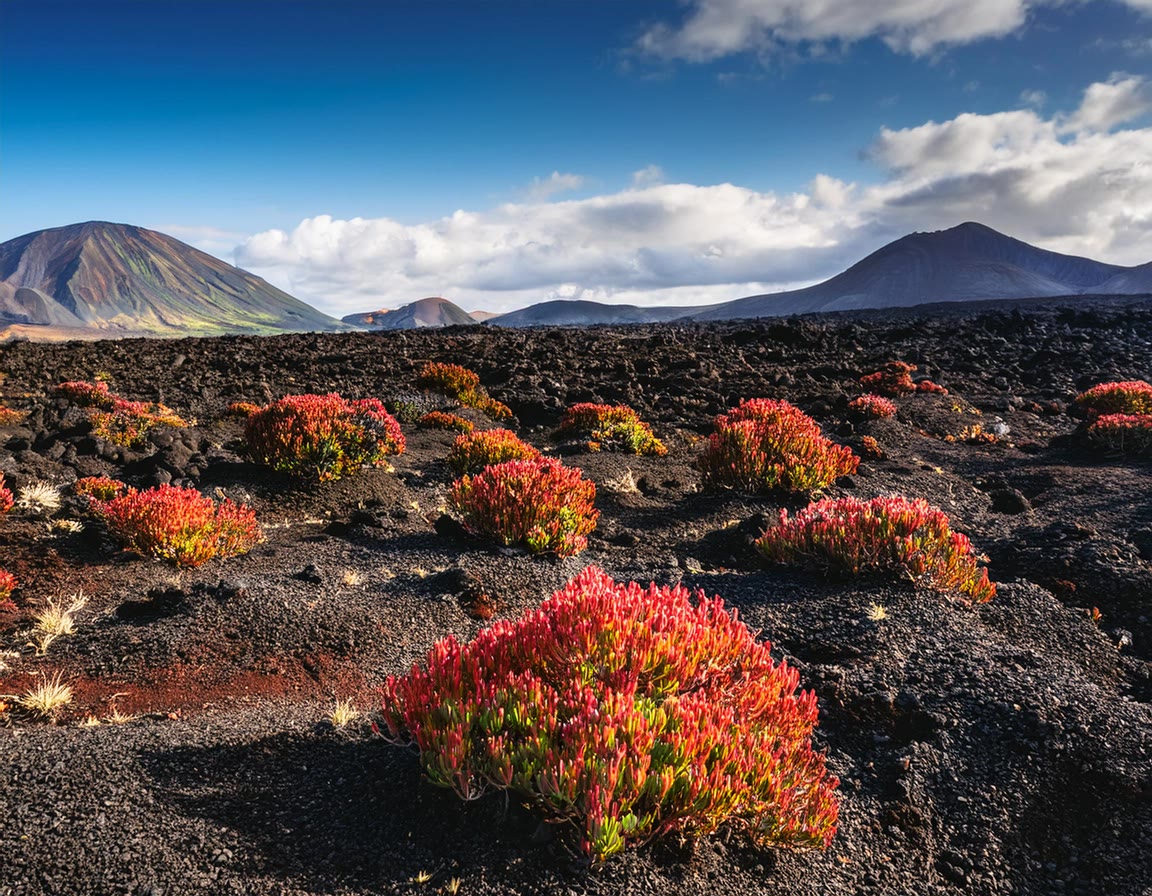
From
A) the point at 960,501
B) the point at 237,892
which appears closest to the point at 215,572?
the point at 237,892

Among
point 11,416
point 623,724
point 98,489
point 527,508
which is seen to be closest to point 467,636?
point 527,508

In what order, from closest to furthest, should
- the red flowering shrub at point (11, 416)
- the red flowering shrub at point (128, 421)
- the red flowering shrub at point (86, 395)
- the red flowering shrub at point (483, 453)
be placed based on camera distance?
the red flowering shrub at point (483, 453), the red flowering shrub at point (128, 421), the red flowering shrub at point (11, 416), the red flowering shrub at point (86, 395)

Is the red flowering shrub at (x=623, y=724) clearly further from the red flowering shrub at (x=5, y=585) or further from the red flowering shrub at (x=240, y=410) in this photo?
the red flowering shrub at (x=240, y=410)

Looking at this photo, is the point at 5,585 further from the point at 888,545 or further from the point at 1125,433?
the point at 1125,433

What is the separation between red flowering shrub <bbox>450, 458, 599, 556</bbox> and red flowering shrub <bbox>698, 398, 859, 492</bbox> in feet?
9.77

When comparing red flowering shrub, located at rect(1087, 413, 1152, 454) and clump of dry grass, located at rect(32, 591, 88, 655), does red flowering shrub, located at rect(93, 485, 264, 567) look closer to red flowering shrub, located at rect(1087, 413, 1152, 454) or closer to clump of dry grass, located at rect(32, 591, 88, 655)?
clump of dry grass, located at rect(32, 591, 88, 655)

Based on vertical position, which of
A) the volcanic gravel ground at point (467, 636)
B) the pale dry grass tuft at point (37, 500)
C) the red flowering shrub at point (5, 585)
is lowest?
the volcanic gravel ground at point (467, 636)

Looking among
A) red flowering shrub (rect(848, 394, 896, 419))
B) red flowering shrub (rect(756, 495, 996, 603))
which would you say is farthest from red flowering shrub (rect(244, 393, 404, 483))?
red flowering shrub (rect(848, 394, 896, 419))

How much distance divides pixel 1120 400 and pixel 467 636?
15.9 metres

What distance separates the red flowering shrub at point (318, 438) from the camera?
9.21 metres

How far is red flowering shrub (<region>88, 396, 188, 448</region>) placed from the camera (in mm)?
11414

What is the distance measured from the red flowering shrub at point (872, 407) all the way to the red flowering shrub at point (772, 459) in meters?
5.38

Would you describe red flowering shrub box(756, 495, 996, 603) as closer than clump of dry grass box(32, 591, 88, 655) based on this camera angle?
No

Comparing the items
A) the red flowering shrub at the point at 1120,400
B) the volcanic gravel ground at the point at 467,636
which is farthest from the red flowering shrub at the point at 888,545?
the red flowering shrub at the point at 1120,400
